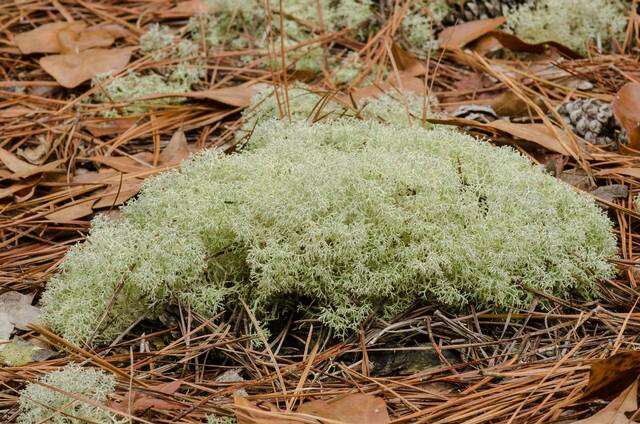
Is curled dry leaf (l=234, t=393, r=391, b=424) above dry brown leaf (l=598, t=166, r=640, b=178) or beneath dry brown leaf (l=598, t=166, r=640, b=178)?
beneath

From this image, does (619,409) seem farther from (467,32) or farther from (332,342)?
(467,32)

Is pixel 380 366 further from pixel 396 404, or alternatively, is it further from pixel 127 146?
pixel 127 146

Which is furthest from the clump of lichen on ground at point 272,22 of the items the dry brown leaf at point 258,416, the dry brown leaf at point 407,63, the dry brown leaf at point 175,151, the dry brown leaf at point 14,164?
the dry brown leaf at point 258,416

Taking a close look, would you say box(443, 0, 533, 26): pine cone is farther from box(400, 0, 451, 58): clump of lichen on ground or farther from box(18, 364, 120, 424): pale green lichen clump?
box(18, 364, 120, 424): pale green lichen clump

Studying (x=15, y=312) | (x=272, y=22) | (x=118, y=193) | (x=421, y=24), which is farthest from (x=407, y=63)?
(x=15, y=312)

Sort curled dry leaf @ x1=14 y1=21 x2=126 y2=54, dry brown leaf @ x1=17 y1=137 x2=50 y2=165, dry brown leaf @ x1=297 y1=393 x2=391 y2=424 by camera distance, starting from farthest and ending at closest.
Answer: curled dry leaf @ x1=14 y1=21 x2=126 y2=54 → dry brown leaf @ x1=17 y1=137 x2=50 y2=165 → dry brown leaf @ x1=297 y1=393 x2=391 y2=424

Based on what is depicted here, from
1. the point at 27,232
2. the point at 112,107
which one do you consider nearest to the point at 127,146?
the point at 112,107

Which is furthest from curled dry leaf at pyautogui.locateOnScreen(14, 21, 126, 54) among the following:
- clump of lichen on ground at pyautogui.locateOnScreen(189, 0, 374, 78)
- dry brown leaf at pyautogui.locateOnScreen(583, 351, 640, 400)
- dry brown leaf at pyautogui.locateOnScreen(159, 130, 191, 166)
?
dry brown leaf at pyautogui.locateOnScreen(583, 351, 640, 400)
